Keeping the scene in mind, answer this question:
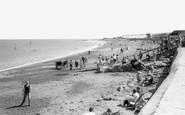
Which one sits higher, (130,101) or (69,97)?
(130,101)

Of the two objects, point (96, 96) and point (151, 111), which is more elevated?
point (151, 111)

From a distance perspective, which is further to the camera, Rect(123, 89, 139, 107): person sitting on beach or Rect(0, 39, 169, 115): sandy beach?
Rect(0, 39, 169, 115): sandy beach

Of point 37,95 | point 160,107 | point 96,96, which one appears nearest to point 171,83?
point 160,107

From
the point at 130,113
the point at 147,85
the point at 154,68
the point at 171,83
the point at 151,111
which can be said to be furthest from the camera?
the point at 154,68

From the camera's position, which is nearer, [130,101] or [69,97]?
[130,101]

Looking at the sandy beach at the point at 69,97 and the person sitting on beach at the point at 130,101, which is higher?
the person sitting on beach at the point at 130,101

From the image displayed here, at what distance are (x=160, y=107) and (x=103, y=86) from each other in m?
→ 12.1

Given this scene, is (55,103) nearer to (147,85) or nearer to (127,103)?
(127,103)

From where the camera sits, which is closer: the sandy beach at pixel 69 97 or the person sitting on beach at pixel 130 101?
the person sitting on beach at pixel 130 101

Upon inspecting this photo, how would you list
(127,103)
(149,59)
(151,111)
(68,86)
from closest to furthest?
(151,111) < (127,103) < (68,86) < (149,59)

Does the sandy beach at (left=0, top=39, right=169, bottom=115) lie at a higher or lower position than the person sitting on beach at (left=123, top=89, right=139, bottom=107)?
lower

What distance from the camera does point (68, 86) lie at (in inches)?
705

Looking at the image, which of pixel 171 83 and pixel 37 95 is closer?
pixel 171 83

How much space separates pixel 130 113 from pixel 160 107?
5650 millimetres
